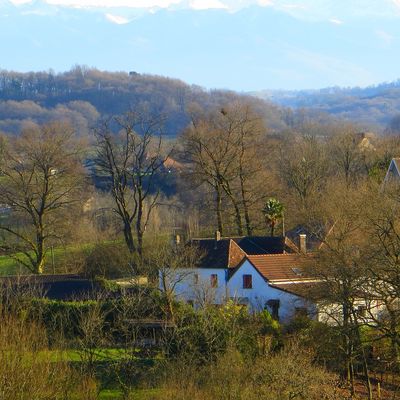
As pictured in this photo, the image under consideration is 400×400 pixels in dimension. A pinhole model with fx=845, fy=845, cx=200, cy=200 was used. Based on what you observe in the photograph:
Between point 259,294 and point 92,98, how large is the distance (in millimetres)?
117008

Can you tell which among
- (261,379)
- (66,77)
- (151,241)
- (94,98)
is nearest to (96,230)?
(151,241)

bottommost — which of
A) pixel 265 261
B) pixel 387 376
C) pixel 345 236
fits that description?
pixel 387 376

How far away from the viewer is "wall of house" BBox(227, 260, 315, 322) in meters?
31.6

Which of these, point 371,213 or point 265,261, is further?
point 265,261

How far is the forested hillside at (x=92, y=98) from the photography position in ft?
424

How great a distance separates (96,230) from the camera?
48.0m

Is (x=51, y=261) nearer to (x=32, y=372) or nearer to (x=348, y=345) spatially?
(x=348, y=345)

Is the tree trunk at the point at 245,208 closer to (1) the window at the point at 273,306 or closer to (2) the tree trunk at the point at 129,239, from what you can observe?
(2) the tree trunk at the point at 129,239

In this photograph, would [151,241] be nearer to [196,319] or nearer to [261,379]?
[196,319]

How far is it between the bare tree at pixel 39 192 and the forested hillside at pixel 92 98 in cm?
6873

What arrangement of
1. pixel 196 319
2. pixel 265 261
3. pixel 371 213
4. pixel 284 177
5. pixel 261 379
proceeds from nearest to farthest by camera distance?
pixel 261 379 → pixel 196 319 → pixel 371 213 → pixel 265 261 → pixel 284 177

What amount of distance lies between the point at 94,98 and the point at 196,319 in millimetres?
125115

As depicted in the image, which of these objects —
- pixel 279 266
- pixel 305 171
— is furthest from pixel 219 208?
pixel 279 266

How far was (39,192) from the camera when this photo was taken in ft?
139
